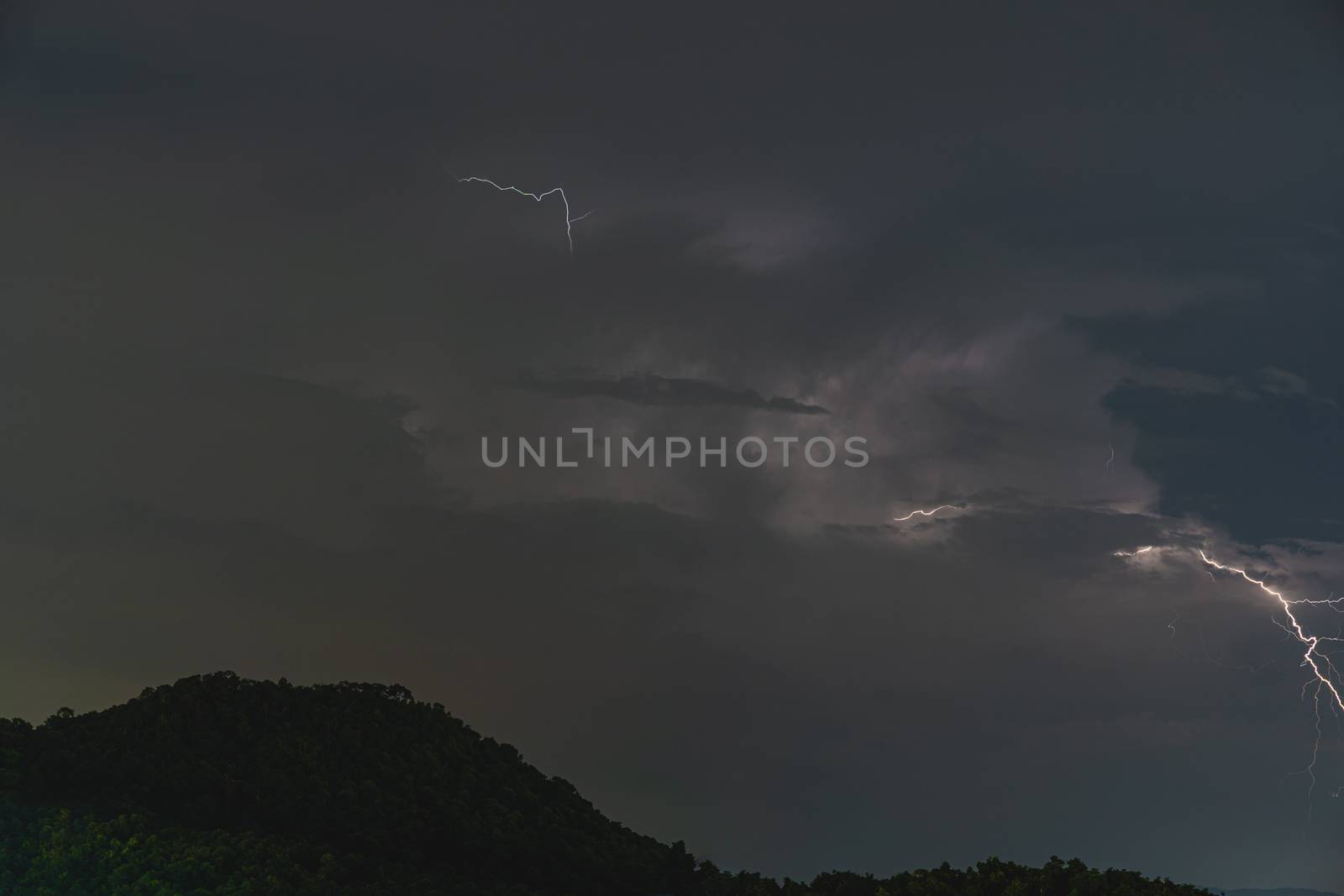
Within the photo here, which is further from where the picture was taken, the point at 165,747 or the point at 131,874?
the point at 165,747

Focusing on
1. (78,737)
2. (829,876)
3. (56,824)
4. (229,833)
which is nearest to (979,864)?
(829,876)

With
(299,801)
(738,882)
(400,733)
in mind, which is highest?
(400,733)

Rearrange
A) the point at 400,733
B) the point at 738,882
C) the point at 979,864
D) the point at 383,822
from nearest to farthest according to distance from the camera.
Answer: the point at 979,864
the point at 738,882
the point at 383,822
the point at 400,733

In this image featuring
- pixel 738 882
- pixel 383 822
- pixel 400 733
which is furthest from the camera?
pixel 400 733

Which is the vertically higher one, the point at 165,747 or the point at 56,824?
the point at 165,747

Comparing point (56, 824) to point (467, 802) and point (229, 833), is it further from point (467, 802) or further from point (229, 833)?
point (467, 802)

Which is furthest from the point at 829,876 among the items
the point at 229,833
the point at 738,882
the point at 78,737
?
the point at 78,737
